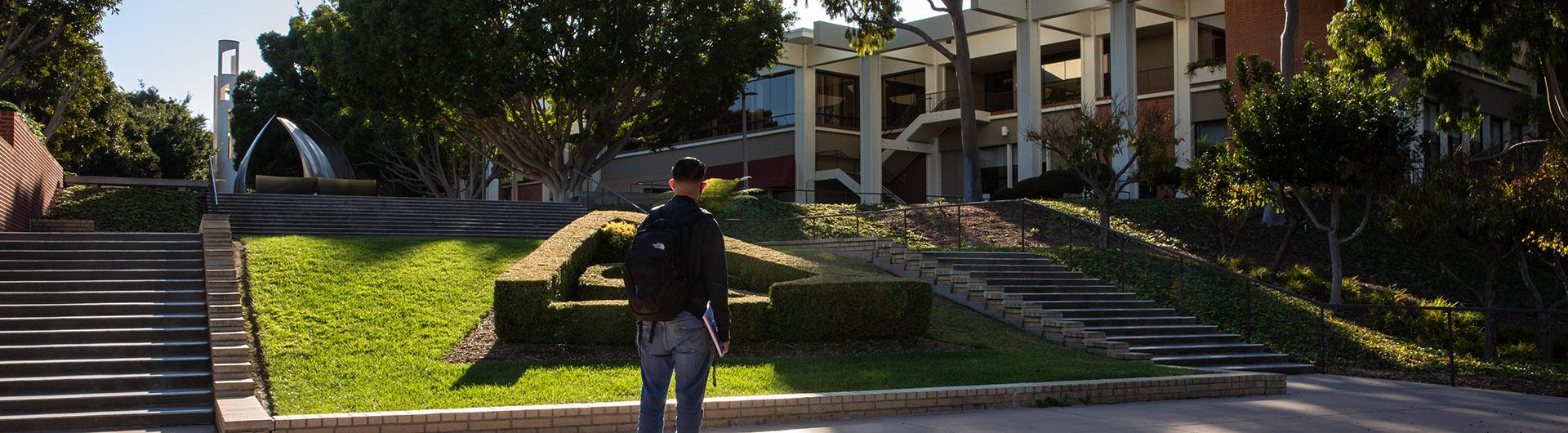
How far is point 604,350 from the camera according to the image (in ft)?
40.4

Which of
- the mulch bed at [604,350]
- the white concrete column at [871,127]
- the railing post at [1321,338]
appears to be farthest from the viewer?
the white concrete column at [871,127]

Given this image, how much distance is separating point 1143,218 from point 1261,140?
328 inches

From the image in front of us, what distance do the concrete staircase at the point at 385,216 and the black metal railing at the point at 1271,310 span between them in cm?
589

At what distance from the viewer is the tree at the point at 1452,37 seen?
15.0m

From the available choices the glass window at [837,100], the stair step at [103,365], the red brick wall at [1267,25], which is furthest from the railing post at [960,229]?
the glass window at [837,100]

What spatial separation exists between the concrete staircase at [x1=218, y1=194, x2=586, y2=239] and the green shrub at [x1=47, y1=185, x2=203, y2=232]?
751 millimetres

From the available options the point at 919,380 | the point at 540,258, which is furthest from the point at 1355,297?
the point at 540,258

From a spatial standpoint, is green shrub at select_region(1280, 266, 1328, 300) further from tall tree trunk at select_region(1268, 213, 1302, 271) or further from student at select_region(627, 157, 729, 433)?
student at select_region(627, 157, 729, 433)

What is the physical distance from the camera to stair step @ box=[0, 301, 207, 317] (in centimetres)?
1245

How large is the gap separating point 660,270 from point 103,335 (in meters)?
8.85

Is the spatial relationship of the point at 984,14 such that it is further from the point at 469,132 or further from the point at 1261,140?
the point at 1261,140

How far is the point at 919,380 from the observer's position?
35.1ft

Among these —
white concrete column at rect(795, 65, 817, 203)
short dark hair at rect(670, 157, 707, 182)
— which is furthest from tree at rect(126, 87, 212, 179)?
short dark hair at rect(670, 157, 707, 182)

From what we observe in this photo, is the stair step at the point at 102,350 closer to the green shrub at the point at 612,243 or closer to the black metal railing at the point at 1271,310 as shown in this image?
the green shrub at the point at 612,243
